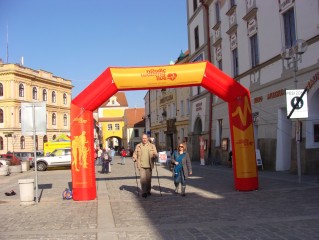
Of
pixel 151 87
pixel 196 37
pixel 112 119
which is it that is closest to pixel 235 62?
pixel 196 37

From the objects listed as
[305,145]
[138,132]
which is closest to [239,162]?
[305,145]

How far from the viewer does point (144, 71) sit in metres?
12.5

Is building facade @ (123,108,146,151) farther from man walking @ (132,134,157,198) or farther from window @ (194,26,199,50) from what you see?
man walking @ (132,134,157,198)

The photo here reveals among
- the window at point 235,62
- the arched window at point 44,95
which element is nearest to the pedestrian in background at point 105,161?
the window at point 235,62

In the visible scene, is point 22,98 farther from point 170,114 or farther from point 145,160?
point 145,160

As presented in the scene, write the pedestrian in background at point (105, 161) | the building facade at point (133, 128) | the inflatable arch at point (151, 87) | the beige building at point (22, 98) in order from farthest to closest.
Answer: the building facade at point (133, 128), the beige building at point (22, 98), the pedestrian in background at point (105, 161), the inflatable arch at point (151, 87)

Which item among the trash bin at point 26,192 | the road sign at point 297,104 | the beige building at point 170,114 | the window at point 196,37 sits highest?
the window at point 196,37

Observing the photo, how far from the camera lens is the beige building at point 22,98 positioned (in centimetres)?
5938

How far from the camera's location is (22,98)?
6212 cm

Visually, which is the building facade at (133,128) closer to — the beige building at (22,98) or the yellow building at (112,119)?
the yellow building at (112,119)

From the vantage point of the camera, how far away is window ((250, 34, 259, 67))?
70.0 feet

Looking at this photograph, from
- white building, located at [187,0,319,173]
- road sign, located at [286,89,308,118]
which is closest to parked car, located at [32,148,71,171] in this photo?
white building, located at [187,0,319,173]

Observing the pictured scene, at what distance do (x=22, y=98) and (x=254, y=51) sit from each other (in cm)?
4782

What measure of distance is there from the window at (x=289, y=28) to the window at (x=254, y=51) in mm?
3357
